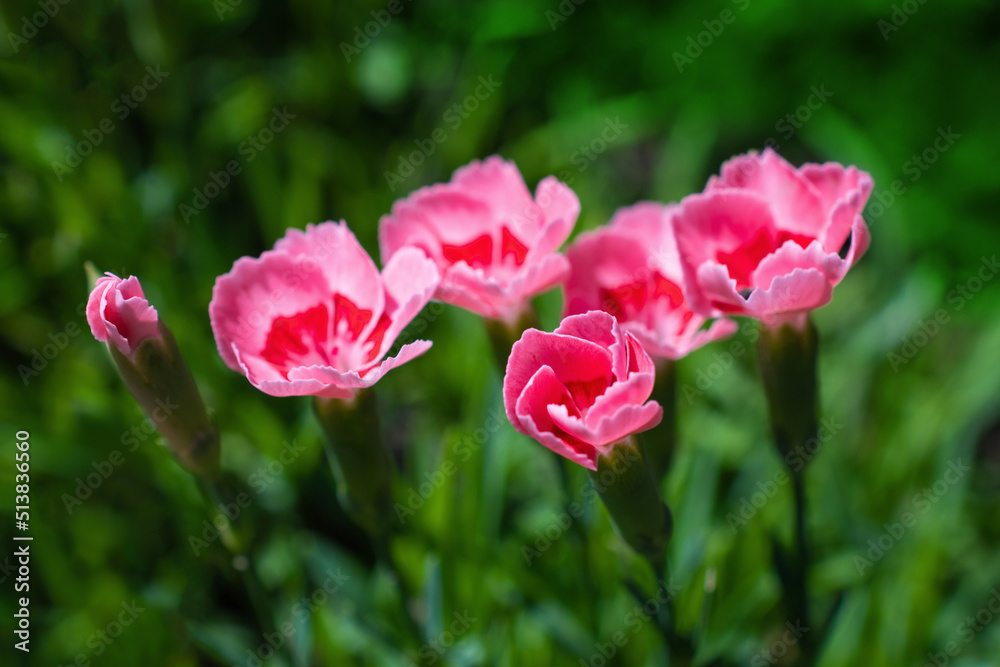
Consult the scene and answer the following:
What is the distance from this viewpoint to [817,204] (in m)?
0.81

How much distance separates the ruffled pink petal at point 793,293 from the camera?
730 millimetres

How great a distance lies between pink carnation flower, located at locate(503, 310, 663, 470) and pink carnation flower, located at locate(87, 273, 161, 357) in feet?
1.03

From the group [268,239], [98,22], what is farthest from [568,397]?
[98,22]

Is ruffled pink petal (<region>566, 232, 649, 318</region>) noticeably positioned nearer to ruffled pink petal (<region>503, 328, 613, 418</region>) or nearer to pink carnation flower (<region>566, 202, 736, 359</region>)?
pink carnation flower (<region>566, 202, 736, 359</region>)

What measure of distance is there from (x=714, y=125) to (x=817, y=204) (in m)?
1.44

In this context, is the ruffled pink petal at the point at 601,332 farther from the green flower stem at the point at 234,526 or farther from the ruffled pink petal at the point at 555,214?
the green flower stem at the point at 234,526

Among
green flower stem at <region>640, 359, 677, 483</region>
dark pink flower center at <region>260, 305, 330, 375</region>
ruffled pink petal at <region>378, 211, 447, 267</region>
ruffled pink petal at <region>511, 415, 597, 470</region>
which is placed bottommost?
green flower stem at <region>640, 359, 677, 483</region>

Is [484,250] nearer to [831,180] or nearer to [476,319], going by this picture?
[831,180]

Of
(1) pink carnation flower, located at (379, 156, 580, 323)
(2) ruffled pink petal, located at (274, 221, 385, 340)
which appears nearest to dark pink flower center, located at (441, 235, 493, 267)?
(1) pink carnation flower, located at (379, 156, 580, 323)

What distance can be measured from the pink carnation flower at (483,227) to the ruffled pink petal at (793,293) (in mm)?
182

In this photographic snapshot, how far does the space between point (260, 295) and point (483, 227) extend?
24cm

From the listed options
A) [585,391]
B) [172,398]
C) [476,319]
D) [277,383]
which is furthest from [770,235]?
[476,319]

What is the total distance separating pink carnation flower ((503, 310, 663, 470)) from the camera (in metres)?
0.66

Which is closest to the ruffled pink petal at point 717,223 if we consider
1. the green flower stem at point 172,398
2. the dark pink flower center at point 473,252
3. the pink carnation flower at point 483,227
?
the pink carnation flower at point 483,227
